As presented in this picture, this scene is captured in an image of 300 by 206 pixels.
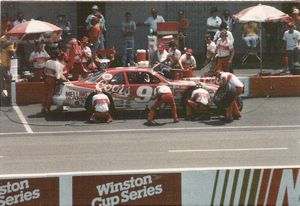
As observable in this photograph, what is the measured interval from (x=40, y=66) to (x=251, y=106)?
234 inches

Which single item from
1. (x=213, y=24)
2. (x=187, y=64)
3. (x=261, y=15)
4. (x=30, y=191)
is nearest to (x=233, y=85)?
(x=187, y=64)

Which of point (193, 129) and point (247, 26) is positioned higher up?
point (247, 26)

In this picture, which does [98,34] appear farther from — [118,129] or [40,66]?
[118,129]

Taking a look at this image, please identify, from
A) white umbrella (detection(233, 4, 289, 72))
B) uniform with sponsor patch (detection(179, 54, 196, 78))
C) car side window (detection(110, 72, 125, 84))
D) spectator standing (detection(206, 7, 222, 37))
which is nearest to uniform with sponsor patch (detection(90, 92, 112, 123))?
car side window (detection(110, 72, 125, 84))

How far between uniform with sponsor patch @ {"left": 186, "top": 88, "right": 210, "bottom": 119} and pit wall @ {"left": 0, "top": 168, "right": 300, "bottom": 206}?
9.25 m

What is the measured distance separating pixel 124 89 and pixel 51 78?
1984 millimetres

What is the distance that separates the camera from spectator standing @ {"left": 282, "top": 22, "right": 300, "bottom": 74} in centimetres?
2339

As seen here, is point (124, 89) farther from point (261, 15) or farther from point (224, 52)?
point (261, 15)

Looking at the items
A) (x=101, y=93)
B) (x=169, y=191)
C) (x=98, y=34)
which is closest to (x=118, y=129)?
(x=101, y=93)

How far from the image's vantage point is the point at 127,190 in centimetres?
947

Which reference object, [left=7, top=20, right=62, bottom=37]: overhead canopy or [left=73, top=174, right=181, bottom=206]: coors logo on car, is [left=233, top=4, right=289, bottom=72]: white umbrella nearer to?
[left=7, top=20, right=62, bottom=37]: overhead canopy

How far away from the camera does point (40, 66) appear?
861 inches

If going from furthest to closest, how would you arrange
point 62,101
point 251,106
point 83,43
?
point 83,43 < point 251,106 < point 62,101

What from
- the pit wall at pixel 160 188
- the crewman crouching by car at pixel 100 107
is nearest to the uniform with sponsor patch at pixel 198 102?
the crewman crouching by car at pixel 100 107
